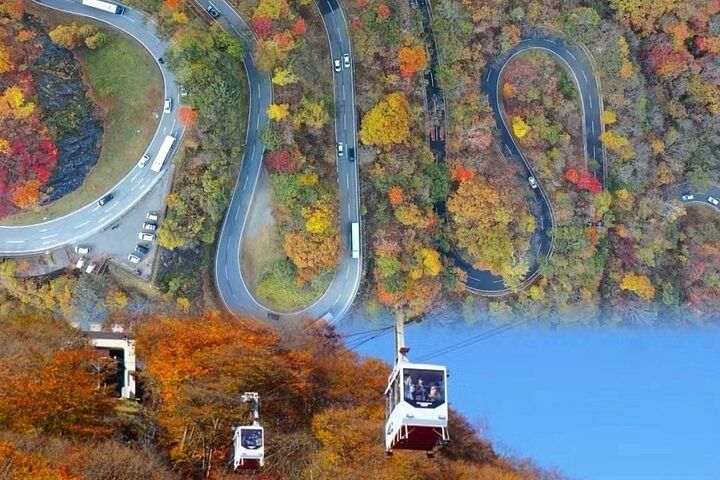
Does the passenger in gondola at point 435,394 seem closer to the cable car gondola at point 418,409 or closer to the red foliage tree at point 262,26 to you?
the cable car gondola at point 418,409

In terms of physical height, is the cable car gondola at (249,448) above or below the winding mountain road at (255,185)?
below

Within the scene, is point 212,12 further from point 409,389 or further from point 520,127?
point 409,389

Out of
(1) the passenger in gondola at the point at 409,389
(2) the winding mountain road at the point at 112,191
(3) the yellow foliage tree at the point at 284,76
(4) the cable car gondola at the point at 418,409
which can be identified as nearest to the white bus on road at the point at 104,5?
(2) the winding mountain road at the point at 112,191

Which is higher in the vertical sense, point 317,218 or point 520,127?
point 520,127

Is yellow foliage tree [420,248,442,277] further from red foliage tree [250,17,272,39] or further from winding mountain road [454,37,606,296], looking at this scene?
red foliage tree [250,17,272,39]

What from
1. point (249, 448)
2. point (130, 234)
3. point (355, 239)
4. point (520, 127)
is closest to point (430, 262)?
point (355, 239)

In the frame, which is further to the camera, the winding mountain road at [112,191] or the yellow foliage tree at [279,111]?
the yellow foliage tree at [279,111]
